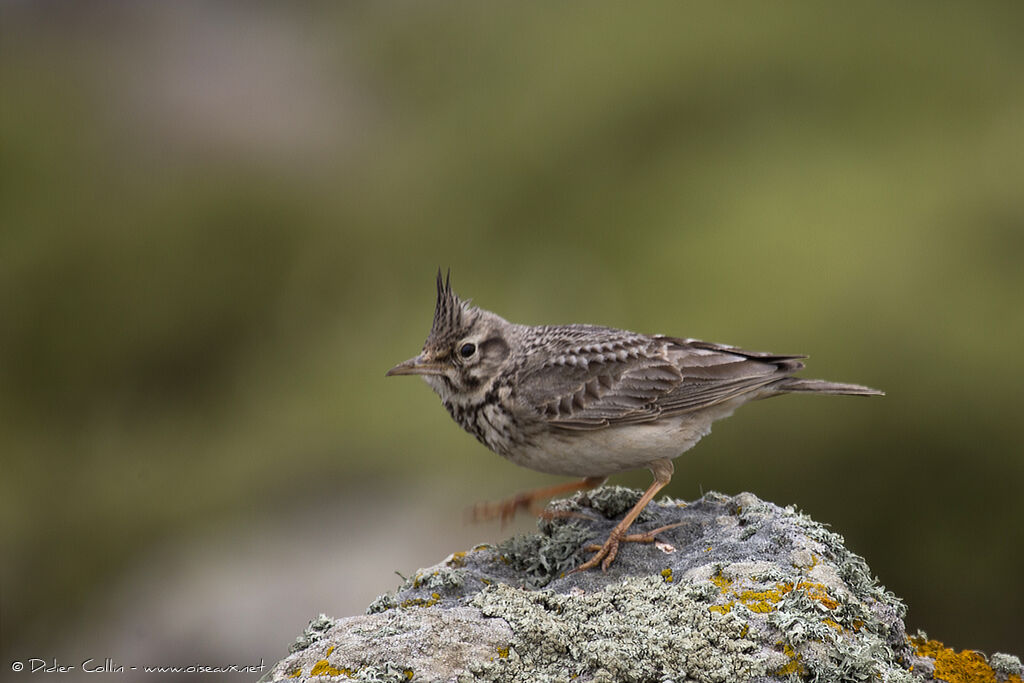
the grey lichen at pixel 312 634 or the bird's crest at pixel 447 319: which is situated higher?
the bird's crest at pixel 447 319

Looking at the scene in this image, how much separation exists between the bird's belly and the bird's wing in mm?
61

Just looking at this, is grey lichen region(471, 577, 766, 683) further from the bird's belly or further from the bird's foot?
the bird's belly

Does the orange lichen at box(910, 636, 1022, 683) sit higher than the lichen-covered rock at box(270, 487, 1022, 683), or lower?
lower

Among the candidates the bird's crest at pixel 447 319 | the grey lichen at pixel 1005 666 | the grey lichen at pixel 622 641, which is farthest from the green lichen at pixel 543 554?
the grey lichen at pixel 1005 666

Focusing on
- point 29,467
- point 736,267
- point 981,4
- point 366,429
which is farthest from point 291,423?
point 981,4

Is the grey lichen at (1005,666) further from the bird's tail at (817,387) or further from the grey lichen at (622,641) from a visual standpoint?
the bird's tail at (817,387)

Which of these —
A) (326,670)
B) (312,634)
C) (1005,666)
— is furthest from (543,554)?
(1005,666)

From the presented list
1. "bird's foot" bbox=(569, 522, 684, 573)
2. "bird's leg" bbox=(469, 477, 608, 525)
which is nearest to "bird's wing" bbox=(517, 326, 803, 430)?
"bird's leg" bbox=(469, 477, 608, 525)

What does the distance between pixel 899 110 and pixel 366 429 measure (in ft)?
27.9

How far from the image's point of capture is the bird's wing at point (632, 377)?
6012 mm

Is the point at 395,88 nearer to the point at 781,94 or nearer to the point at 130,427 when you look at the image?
the point at 781,94

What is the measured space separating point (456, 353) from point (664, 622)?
245 centimetres

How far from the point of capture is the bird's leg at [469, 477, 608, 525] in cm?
609

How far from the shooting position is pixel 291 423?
42.5 ft
